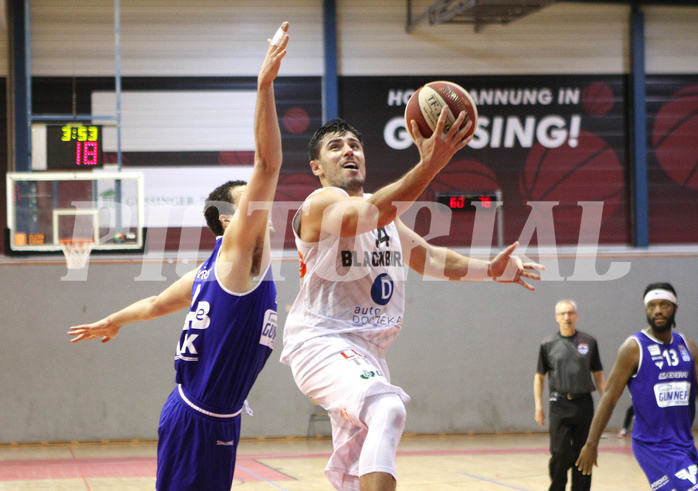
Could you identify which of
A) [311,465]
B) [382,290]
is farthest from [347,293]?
[311,465]

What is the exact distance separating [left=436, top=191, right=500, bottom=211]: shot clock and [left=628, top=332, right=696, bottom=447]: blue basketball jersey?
25.0 feet

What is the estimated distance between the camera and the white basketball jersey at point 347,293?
4.28 metres

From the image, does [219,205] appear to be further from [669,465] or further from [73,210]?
[73,210]

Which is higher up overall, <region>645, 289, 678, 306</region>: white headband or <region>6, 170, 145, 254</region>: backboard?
<region>6, 170, 145, 254</region>: backboard

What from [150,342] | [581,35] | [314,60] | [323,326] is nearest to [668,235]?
[581,35]

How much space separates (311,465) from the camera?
32.2ft

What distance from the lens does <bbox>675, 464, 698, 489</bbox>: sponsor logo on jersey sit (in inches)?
196

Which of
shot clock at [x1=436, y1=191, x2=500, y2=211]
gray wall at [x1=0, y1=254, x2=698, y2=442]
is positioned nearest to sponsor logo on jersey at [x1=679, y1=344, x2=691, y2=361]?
gray wall at [x1=0, y1=254, x2=698, y2=442]

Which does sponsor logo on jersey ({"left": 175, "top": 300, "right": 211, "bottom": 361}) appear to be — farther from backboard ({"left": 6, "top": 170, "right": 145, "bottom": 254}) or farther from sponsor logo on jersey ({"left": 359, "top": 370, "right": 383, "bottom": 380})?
→ backboard ({"left": 6, "top": 170, "right": 145, "bottom": 254})

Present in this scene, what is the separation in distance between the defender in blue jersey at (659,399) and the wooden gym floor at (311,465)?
3.03m

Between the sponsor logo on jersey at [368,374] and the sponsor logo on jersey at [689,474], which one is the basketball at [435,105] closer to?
the sponsor logo on jersey at [368,374]

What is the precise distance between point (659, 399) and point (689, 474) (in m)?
0.53

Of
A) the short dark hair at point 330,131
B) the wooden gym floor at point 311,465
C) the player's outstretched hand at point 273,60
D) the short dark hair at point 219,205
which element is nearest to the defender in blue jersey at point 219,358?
the player's outstretched hand at point 273,60

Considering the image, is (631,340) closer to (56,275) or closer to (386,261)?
(386,261)
